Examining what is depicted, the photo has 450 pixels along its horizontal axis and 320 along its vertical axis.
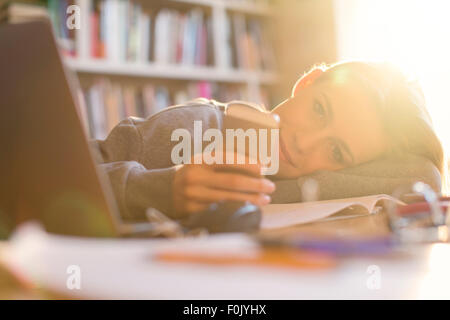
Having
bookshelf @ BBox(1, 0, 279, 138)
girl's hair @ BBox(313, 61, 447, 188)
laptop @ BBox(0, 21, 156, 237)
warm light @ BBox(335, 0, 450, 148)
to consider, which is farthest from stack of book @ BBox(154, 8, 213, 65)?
laptop @ BBox(0, 21, 156, 237)

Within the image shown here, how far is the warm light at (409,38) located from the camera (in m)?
1.63

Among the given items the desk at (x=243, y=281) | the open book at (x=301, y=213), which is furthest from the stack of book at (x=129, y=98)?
the desk at (x=243, y=281)

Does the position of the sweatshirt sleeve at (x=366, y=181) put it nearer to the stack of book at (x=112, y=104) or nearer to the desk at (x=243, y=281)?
the desk at (x=243, y=281)

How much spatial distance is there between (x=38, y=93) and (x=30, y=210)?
0.36ft

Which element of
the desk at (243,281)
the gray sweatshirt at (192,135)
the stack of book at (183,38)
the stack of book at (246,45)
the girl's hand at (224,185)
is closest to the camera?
the desk at (243,281)

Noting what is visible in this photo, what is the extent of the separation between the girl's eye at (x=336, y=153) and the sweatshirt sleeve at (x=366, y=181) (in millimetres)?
54

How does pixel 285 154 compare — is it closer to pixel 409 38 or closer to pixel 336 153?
pixel 336 153

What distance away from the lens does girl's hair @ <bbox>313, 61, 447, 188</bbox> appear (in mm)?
911

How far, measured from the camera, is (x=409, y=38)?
5.85ft

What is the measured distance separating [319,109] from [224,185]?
1.72 ft

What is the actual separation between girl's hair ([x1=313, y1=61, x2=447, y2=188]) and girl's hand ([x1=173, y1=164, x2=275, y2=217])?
52cm

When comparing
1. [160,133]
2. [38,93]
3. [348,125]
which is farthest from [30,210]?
[348,125]

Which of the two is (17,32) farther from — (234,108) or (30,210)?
(234,108)
